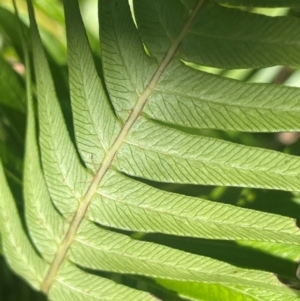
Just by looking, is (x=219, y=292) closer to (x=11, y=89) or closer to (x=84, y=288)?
(x=84, y=288)

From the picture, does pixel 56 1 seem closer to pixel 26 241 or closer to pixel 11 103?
pixel 11 103

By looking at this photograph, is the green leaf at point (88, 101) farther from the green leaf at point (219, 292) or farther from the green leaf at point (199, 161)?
the green leaf at point (219, 292)

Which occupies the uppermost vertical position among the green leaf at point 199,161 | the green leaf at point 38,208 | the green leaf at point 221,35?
the green leaf at point 221,35

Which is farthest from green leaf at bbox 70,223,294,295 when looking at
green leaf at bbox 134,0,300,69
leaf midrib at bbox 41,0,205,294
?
green leaf at bbox 134,0,300,69

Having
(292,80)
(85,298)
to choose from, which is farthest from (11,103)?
(292,80)

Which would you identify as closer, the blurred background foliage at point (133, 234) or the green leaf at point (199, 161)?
the green leaf at point (199, 161)

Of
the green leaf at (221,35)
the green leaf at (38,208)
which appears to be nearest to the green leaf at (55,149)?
the green leaf at (38,208)

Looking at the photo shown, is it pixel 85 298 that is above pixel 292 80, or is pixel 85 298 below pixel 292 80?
below

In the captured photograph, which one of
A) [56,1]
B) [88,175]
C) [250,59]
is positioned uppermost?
[56,1]
